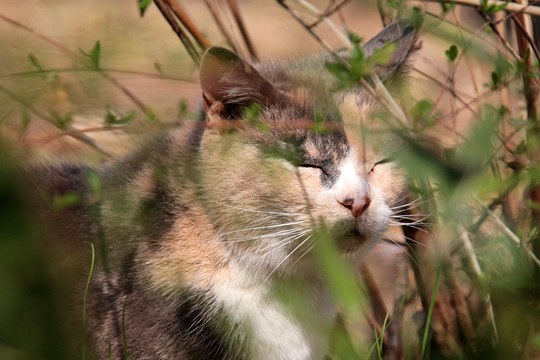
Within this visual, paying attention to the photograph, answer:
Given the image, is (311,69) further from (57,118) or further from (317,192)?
(57,118)

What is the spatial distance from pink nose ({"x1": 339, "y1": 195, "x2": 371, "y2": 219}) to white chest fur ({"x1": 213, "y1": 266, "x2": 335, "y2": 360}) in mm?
338

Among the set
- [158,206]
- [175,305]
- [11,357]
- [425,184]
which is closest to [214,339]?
[175,305]

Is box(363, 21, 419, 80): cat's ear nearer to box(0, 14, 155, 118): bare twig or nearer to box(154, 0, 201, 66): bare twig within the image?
box(154, 0, 201, 66): bare twig

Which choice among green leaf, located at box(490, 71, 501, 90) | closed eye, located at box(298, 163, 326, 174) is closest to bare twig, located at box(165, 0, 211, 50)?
closed eye, located at box(298, 163, 326, 174)

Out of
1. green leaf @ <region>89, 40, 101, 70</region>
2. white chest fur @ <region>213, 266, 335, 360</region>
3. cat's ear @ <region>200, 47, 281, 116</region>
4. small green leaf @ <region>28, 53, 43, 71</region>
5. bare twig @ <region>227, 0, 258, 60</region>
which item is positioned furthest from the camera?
bare twig @ <region>227, 0, 258, 60</region>

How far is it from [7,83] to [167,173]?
3.17 feet

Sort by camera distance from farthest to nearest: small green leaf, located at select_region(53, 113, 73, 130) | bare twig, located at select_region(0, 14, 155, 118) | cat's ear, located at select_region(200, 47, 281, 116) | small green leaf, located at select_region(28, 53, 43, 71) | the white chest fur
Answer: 1. the white chest fur
2. cat's ear, located at select_region(200, 47, 281, 116)
3. small green leaf, located at select_region(53, 113, 73, 130)
4. bare twig, located at select_region(0, 14, 155, 118)
5. small green leaf, located at select_region(28, 53, 43, 71)

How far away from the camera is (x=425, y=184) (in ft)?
7.18

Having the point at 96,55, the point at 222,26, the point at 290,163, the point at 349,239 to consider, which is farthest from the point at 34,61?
the point at 222,26

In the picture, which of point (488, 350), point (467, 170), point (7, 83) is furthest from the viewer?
point (7, 83)

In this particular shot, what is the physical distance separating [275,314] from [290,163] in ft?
1.45

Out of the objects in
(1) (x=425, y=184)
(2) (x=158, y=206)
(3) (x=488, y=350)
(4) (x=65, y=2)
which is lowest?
(3) (x=488, y=350)

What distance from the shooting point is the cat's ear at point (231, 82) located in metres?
2.01

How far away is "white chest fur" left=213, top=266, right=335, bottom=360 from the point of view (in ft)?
7.18
